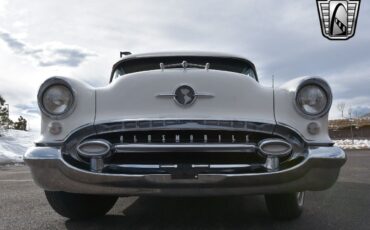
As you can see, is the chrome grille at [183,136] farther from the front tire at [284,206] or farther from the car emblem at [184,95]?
the front tire at [284,206]

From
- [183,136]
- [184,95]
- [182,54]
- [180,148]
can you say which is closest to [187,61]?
[182,54]

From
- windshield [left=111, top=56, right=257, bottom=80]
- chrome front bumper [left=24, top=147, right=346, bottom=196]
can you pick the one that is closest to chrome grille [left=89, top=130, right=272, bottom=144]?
chrome front bumper [left=24, top=147, right=346, bottom=196]

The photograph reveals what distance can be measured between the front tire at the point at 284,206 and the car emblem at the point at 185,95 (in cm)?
101

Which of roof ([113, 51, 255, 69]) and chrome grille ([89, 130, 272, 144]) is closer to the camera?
chrome grille ([89, 130, 272, 144])

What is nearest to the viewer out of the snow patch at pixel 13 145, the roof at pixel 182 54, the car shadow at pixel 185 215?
the car shadow at pixel 185 215

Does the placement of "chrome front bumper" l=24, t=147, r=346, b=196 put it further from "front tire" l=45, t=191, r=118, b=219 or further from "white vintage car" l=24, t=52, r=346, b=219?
"front tire" l=45, t=191, r=118, b=219

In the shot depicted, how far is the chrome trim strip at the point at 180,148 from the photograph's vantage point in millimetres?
2467

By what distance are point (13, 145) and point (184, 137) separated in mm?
17879

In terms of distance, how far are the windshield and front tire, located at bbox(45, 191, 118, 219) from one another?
48.5 inches

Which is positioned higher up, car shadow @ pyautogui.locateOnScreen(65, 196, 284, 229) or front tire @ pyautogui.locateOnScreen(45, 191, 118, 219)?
front tire @ pyautogui.locateOnScreen(45, 191, 118, 219)

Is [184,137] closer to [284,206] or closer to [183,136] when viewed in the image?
[183,136]

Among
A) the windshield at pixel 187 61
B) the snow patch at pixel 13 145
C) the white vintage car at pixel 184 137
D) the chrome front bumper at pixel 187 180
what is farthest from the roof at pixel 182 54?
the snow patch at pixel 13 145

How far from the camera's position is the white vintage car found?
2.48m

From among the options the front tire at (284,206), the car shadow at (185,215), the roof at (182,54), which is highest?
the roof at (182,54)
